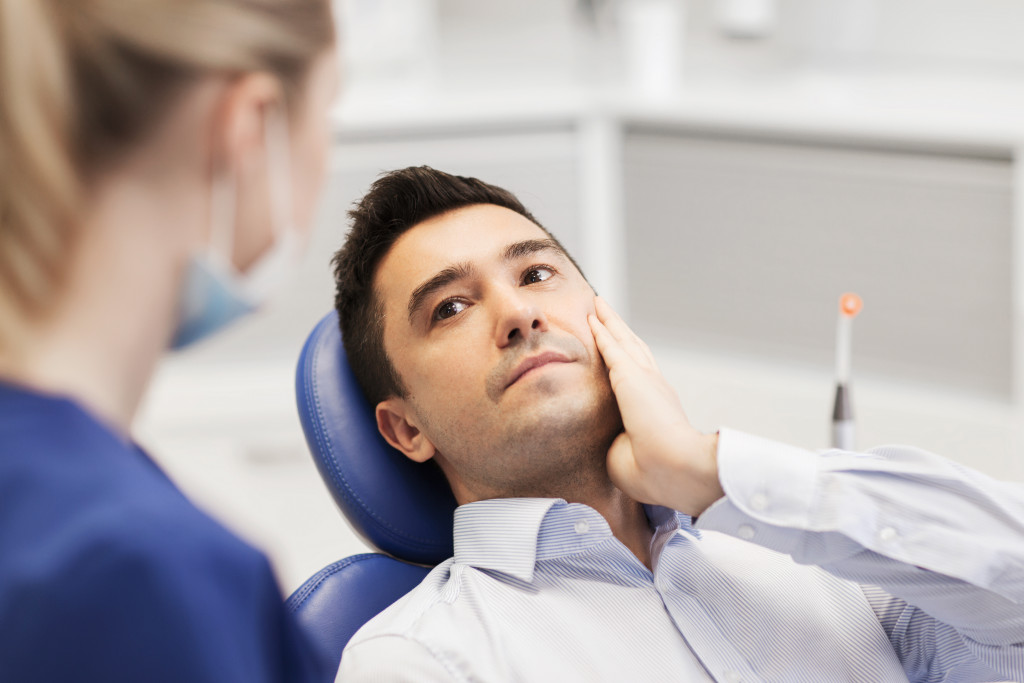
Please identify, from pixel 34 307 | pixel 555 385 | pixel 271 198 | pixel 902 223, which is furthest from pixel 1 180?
pixel 902 223

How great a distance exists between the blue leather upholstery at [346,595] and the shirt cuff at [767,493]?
0.48 m

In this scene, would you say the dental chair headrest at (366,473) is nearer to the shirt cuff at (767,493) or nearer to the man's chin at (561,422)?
the man's chin at (561,422)

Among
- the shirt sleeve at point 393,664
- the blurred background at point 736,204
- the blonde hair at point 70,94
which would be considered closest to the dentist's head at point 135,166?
the blonde hair at point 70,94

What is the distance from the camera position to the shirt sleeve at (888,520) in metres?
1.02

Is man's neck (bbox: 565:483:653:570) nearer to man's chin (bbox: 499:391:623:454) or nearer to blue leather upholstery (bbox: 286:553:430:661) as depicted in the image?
man's chin (bbox: 499:391:623:454)

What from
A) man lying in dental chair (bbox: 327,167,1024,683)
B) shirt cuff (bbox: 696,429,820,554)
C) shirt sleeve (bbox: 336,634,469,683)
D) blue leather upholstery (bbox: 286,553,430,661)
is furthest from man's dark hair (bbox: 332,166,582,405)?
shirt cuff (bbox: 696,429,820,554)

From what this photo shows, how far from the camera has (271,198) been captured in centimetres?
72

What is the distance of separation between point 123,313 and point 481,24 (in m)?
2.95

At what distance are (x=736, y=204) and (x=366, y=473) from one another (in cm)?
153

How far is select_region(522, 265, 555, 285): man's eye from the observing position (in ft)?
4.47

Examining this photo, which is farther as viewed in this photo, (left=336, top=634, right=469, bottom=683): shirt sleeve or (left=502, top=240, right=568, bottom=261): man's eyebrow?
(left=502, top=240, right=568, bottom=261): man's eyebrow

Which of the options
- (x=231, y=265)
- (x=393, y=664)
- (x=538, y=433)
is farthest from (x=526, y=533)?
(x=231, y=265)

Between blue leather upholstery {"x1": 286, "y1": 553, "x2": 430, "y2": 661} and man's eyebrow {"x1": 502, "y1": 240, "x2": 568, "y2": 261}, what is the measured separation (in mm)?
452

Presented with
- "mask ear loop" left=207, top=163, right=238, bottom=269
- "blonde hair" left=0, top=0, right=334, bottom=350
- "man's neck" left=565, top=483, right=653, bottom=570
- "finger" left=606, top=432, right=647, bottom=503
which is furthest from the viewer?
"man's neck" left=565, top=483, right=653, bottom=570
